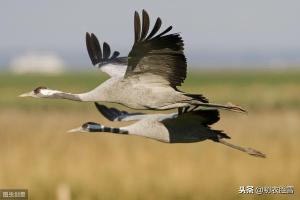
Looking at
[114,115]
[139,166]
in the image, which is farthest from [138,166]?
[114,115]

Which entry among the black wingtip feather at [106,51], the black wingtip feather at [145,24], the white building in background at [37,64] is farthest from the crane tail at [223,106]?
the white building in background at [37,64]

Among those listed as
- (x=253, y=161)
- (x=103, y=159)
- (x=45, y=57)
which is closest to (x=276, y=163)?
(x=253, y=161)

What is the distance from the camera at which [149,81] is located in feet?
22.5

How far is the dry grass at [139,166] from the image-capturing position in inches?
467

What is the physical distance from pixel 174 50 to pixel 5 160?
7009mm

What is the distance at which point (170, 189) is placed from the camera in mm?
11859

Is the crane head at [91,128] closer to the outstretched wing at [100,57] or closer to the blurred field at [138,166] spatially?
the outstretched wing at [100,57]

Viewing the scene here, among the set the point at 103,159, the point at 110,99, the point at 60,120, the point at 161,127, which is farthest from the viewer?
the point at 60,120

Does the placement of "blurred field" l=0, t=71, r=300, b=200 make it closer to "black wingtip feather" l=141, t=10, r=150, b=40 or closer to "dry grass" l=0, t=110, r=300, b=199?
"dry grass" l=0, t=110, r=300, b=199

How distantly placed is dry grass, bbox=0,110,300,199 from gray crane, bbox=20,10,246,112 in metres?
4.95

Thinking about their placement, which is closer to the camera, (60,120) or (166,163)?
(166,163)

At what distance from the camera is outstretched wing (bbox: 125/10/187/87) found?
22.4ft

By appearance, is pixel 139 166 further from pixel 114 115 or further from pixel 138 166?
pixel 114 115

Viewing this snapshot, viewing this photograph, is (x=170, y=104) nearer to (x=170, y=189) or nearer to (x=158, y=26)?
(x=158, y=26)
